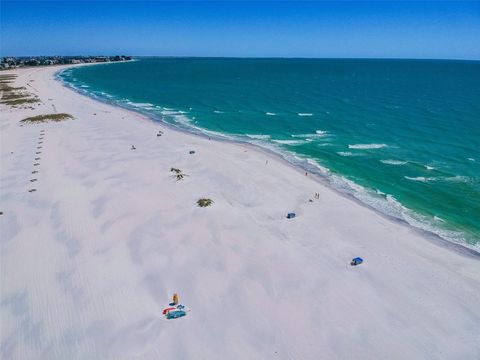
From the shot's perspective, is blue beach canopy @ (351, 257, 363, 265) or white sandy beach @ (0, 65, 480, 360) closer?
white sandy beach @ (0, 65, 480, 360)

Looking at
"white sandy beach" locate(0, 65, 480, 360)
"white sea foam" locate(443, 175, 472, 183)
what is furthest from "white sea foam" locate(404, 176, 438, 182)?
"white sandy beach" locate(0, 65, 480, 360)

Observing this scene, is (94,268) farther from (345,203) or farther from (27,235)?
(345,203)

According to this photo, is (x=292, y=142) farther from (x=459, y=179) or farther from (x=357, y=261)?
(x=357, y=261)

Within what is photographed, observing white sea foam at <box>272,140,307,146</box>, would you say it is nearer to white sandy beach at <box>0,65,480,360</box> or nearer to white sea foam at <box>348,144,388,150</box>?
white sea foam at <box>348,144,388,150</box>

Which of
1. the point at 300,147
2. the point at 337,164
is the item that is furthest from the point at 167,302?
the point at 300,147

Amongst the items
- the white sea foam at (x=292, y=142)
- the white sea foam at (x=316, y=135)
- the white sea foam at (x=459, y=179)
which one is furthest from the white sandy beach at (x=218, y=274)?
the white sea foam at (x=316, y=135)

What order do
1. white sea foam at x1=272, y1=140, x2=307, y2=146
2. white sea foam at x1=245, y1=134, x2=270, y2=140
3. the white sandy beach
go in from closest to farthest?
the white sandy beach
white sea foam at x1=272, y1=140, x2=307, y2=146
white sea foam at x1=245, y1=134, x2=270, y2=140


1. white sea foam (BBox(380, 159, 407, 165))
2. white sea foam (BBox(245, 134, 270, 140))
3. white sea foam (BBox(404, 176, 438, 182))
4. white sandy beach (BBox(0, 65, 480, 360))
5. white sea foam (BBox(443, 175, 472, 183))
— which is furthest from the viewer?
white sea foam (BBox(245, 134, 270, 140))

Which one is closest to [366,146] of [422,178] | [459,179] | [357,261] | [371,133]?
[371,133]
